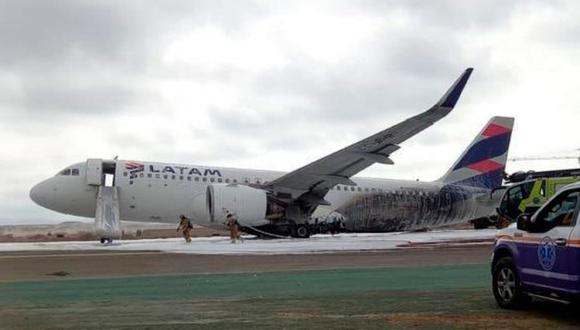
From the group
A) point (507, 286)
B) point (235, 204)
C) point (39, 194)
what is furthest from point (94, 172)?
point (507, 286)

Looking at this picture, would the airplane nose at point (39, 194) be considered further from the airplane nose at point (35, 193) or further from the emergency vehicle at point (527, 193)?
the emergency vehicle at point (527, 193)

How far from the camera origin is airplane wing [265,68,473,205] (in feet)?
89.9

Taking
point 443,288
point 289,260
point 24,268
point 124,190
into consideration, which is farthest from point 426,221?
point 443,288

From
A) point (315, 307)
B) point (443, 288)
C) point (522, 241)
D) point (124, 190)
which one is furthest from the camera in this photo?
point (124, 190)

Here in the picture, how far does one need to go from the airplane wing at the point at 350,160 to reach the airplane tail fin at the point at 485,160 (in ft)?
28.4

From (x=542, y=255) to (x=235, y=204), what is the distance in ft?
73.5

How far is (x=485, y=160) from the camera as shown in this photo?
39.7 meters

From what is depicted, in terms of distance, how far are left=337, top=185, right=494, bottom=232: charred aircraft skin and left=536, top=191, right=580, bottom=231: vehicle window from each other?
84.7 feet

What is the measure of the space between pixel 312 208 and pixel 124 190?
8.32m

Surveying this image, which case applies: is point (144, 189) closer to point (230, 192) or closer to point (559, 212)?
point (230, 192)

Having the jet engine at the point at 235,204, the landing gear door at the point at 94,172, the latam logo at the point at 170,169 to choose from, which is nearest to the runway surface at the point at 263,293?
the jet engine at the point at 235,204

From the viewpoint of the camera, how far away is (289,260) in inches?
742

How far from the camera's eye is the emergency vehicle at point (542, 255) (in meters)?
8.23

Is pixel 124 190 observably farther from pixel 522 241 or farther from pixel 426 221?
pixel 522 241
